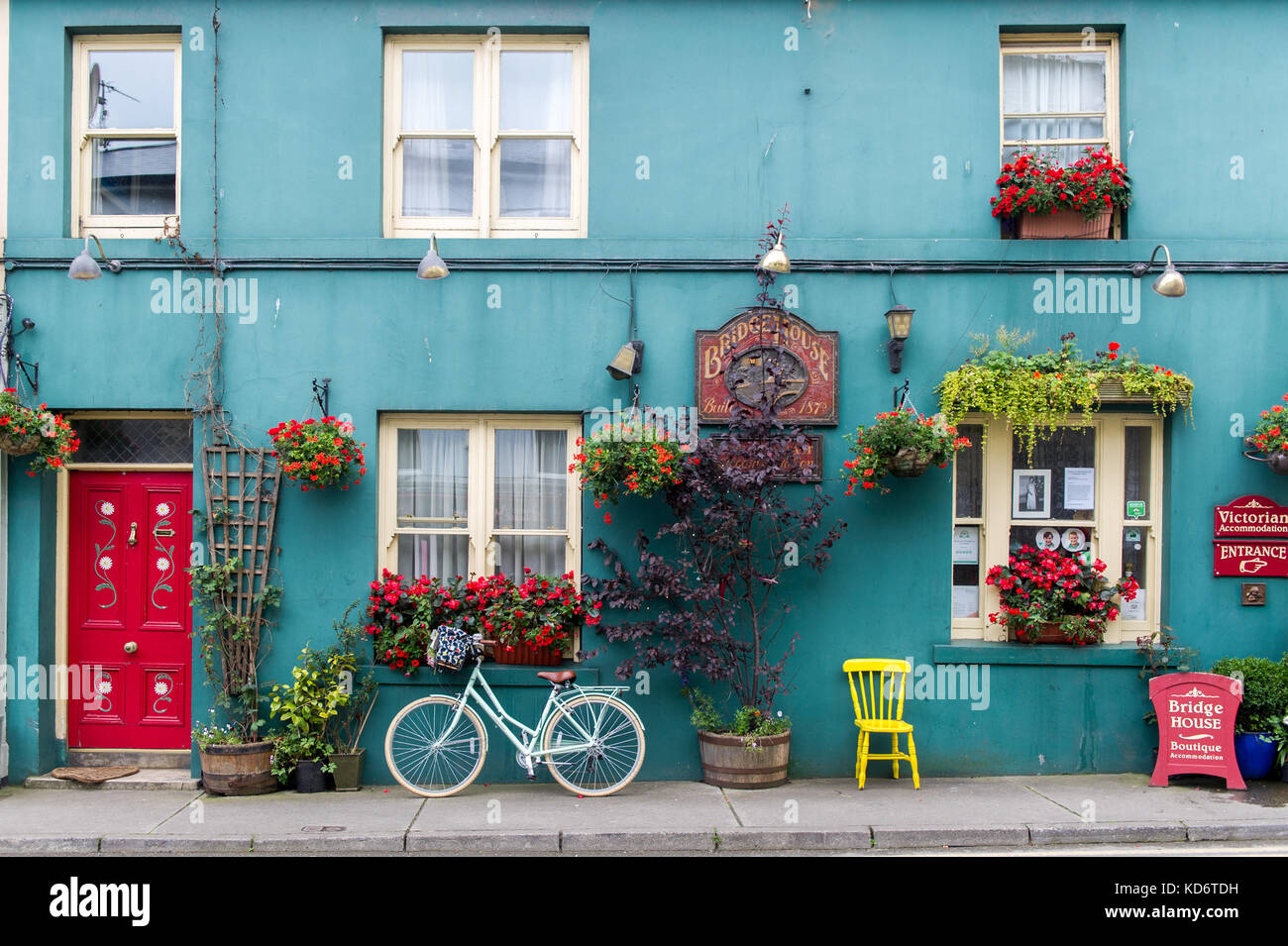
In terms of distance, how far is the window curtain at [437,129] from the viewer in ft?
30.1

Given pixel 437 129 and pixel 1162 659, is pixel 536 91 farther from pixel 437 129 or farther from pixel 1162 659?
pixel 1162 659

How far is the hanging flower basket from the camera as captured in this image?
8328 mm

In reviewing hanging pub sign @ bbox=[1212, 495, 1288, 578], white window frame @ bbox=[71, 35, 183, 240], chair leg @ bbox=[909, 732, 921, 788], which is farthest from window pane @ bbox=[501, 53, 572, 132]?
hanging pub sign @ bbox=[1212, 495, 1288, 578]

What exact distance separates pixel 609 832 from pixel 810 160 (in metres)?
5.59

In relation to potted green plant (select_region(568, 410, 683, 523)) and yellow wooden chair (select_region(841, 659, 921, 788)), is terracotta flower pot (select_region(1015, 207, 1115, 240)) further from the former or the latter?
yellow wooden chair (select_region(841, 659, 921, 788))

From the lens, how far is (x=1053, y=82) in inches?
362

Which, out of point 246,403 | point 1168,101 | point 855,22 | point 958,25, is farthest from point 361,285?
point 1168,101

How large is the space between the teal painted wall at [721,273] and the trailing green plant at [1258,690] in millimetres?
351

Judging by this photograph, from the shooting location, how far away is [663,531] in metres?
8.20

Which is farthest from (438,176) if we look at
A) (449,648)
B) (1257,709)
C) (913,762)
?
(1257,709)

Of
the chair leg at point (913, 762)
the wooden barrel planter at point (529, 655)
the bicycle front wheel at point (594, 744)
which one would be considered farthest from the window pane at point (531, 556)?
the chair leg at point (913, 762)

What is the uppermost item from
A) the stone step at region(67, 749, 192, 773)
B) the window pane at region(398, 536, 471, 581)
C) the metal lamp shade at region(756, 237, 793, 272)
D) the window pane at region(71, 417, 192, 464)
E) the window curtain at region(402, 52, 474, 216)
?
the window curtain at region(402, 52, 474, 216)

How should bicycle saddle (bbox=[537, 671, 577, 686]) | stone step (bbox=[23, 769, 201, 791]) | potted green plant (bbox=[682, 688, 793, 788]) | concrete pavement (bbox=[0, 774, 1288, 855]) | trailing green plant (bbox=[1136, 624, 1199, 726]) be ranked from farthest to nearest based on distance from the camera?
trailing green plant (bbox=[1136, 624, 1199, 726]), stone step (bbox=[23, 769, 201, 791]), potted green plant (bbox=[682, 688, 793, 788]), bicycle saddle (bbox=[537, 671, 577, 686]), concrete pavement (bbox=[0, 774, 1288, 855])

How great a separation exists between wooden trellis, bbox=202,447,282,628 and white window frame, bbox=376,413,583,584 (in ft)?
2.93
